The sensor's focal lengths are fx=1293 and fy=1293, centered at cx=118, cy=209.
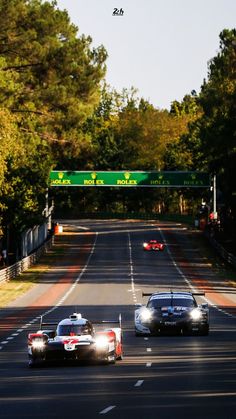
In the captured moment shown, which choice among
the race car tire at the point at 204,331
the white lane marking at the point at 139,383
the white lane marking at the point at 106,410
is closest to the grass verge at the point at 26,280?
the race car tire at the point at 204,331

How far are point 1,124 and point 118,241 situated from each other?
65.7 m

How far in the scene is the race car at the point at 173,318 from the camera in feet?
132

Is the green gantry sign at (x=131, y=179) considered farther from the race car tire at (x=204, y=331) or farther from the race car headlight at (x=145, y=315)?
the race car tire at (x=204, y=331)

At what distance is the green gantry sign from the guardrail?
444 inches

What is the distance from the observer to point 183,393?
22.1m

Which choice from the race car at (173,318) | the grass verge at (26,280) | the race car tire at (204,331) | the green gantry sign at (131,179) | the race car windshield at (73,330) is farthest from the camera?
the green gantry sign at (131,179)

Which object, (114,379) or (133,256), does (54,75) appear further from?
(114,379)

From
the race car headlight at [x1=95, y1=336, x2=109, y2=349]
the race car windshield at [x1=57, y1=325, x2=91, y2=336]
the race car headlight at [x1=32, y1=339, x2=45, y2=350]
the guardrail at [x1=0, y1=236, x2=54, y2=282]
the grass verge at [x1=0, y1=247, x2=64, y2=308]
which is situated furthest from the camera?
the guardrail at [x1=0, y1=236, x2=54, y2=282]

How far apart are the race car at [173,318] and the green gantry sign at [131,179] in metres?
104

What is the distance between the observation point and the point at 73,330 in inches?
1192

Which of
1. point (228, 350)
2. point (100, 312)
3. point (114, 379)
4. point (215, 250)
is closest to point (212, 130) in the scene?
point (215, 250)

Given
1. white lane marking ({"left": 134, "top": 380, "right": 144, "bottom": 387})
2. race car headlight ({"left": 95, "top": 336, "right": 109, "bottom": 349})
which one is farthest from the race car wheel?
white lane marking ({"left": 134, "top": 380, "right": 144, "bottom": 387})

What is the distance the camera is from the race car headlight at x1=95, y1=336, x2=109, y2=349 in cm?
2998

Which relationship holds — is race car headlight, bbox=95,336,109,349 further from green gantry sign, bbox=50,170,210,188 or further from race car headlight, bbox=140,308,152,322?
green gantry sign, bbox=50,170,210,188
